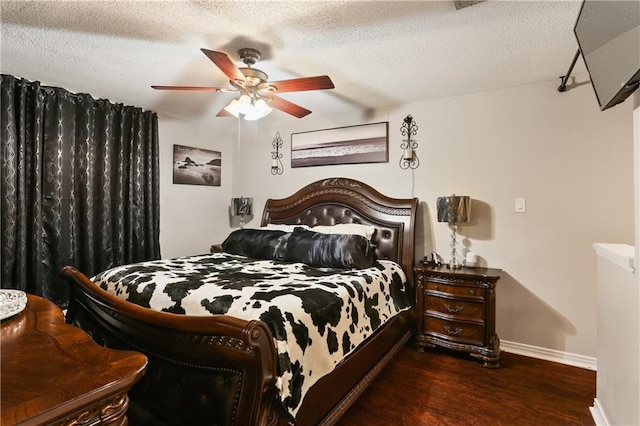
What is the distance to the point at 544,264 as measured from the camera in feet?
9.03

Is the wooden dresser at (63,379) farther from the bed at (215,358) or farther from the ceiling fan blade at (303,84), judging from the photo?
the ceiling fan blade at (303,84)

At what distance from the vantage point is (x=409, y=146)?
3352 mm

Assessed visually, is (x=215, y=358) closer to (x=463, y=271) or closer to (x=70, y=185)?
(x=463, y=271)

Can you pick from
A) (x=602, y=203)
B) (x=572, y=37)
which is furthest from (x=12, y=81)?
(x=602, y=203)

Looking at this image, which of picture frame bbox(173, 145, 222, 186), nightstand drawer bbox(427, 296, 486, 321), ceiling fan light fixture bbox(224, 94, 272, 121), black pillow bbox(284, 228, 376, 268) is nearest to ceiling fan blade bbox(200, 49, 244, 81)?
ceiling fan light fixture bbox(224, 94, 272, 121)

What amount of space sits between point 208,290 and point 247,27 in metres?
1.59

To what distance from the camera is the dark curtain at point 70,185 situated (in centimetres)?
256

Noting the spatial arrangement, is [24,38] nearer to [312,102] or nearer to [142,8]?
[142,8]

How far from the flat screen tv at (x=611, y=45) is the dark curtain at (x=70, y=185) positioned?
12.2ft

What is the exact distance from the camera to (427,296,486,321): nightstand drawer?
261 cm

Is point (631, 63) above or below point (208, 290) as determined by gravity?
above

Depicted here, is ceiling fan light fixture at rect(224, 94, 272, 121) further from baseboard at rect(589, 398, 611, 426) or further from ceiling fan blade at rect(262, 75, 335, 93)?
baseboard at rect(589, 398, 611, 426)

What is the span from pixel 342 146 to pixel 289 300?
2.46 meters

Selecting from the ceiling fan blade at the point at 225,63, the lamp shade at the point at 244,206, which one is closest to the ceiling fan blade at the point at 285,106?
the ceiling fan blade at the point at 225,63
